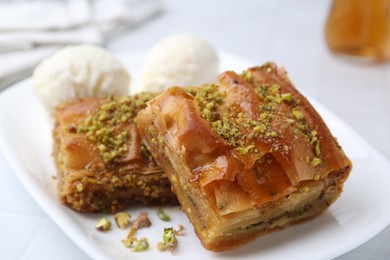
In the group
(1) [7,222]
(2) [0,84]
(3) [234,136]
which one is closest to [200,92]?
(3) [234,136]

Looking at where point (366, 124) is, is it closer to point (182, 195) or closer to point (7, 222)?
point (182, 195)

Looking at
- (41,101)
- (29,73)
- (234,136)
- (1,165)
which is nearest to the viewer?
(234,136)

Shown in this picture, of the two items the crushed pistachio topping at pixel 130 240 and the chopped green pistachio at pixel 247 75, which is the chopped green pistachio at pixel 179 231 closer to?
the crushed pistachio topping at pixel 130 240

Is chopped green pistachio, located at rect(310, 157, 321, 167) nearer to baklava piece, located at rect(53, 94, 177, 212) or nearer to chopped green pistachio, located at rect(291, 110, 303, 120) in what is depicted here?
chopped green pistachio, located at rect(291, 110, 303, 120)

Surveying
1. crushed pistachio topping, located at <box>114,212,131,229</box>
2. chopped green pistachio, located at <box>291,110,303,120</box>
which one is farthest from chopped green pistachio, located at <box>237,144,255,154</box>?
crushed pistachio topping, located at <box>114,212,131,229</box>

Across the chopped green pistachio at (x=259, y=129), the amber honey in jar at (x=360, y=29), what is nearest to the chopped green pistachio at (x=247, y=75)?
the chopped green pistachio at (x=259, y=129)

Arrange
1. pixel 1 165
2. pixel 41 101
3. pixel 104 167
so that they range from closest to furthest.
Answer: pixel 104 167, pixel 1 165, pixel 41 101
